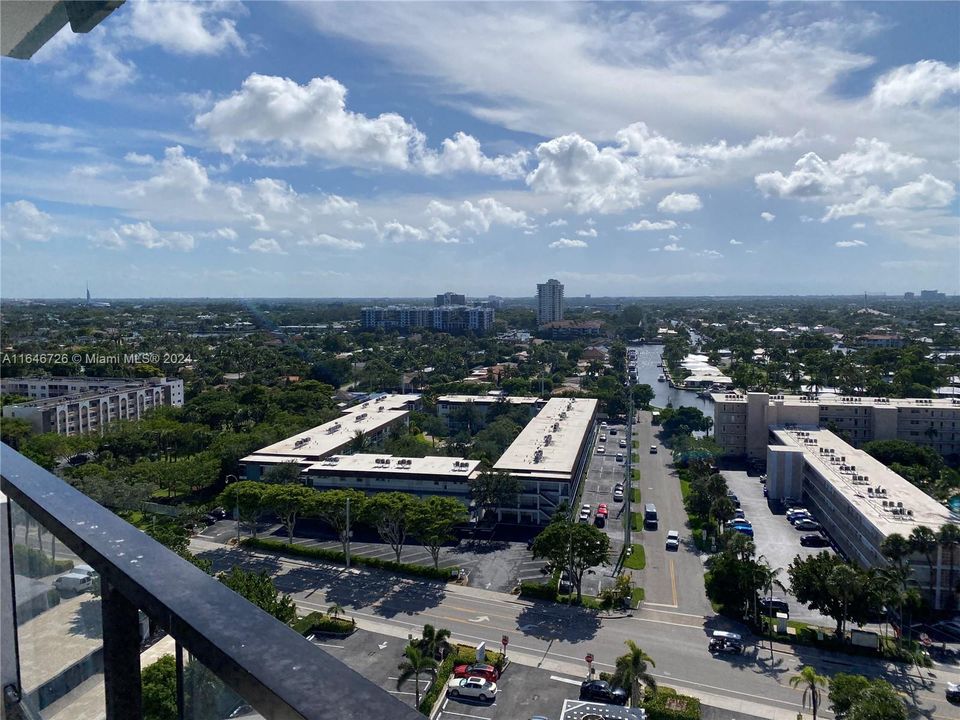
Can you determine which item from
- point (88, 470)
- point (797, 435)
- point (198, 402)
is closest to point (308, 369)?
point (198, 402)

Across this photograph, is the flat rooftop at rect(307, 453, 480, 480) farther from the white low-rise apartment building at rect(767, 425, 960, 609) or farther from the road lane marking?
the white low-rise apartment building at rect(767, 425, 960, 609)

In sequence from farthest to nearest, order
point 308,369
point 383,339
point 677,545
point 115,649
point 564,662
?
point 383,339, point 308,369, point 677,545, point 564,662, point 115,649

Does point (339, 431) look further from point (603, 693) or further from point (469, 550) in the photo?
point (603, 693)

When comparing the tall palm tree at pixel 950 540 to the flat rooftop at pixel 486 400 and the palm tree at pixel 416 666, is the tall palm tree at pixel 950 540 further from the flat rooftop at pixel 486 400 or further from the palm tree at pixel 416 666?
the flat rooftop at pixel 486 400

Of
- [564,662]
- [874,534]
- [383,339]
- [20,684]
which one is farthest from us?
[383,339]

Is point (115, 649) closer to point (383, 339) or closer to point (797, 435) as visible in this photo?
point (797, 435)

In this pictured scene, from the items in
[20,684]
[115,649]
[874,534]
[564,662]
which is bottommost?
[564,662]

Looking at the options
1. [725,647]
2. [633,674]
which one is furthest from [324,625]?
[725,647]
